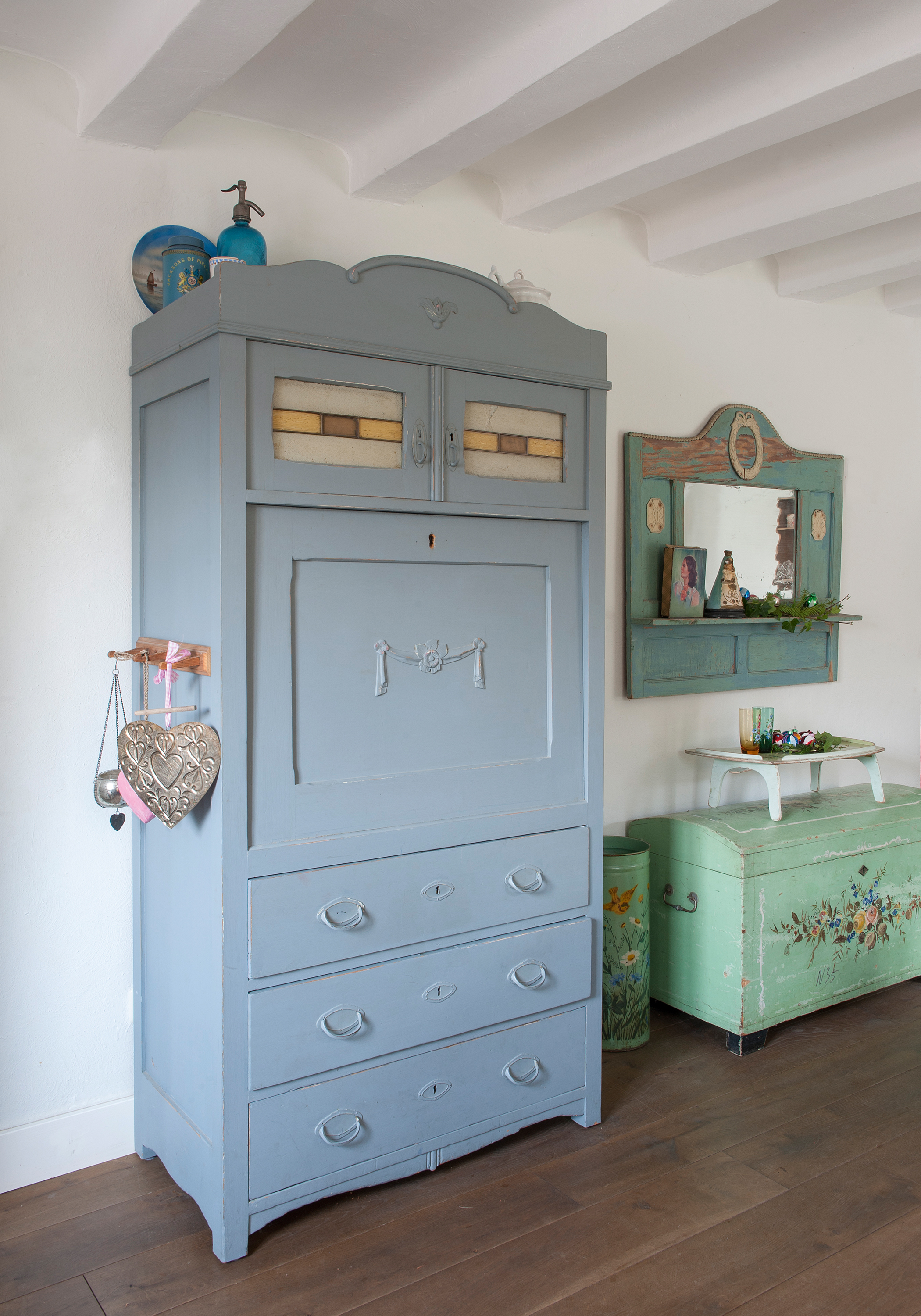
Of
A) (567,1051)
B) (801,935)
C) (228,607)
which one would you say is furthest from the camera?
(801,935)

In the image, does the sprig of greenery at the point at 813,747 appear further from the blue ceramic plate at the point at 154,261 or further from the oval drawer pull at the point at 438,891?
the blue ceramic plate at the point at 154,261

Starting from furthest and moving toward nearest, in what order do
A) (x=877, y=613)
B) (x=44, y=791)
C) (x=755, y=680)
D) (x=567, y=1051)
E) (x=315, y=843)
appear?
(x=877, y=613) → (x=755, y=680) → (x=567, y=1051) → (x=44, y=791) → (x=315, y=843)

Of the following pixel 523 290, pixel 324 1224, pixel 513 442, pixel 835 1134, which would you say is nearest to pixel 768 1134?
pixel 835 1134

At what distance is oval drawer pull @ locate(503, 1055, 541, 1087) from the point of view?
2.57 metres

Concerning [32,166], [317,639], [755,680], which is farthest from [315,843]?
[755,680]

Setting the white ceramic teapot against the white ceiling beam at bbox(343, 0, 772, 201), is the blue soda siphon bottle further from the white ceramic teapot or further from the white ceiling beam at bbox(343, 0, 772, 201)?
the white ceramic teapot

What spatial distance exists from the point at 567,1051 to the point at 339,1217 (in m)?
0.74

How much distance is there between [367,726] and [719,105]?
188 cm

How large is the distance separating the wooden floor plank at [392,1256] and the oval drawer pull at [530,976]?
0.48 m

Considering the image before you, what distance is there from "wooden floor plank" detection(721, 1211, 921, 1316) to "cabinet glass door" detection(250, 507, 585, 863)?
1.16 metres

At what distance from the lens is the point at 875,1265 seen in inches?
85.6

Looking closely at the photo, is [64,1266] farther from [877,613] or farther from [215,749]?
[877,613]

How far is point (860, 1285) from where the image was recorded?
2.12m

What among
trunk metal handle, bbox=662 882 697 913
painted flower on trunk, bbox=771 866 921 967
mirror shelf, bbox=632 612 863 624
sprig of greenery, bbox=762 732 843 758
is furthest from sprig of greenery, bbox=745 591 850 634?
trunk metal handle, bbox=662 882 697 913
